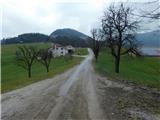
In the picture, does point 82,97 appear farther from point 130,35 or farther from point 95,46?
point 95,46

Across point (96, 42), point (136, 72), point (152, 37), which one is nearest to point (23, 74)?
point (96, 42)

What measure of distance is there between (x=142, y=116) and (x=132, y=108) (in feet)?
4.38

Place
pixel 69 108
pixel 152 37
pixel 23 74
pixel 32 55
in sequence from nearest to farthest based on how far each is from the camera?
pixel 69 108 → pixel 152 37 → pixel 32 55 → pixel 23 74

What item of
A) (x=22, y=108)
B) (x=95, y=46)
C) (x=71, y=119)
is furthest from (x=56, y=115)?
(x=95, y=46)

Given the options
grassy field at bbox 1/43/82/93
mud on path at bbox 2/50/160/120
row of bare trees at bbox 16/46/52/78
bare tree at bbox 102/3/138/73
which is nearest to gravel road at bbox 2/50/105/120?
mud on path at bbox 2/50/160/120

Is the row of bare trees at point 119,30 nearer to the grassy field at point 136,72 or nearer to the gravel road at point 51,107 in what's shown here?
the grassy field at point 136,72

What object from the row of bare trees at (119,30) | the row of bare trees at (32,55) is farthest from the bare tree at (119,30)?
the row of bare trees at (32,55)

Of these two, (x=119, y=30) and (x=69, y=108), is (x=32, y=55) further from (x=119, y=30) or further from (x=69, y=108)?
(x=69, y=108)

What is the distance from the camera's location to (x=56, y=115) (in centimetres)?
977

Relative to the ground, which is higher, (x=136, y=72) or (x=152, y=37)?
(x=152, y=37)

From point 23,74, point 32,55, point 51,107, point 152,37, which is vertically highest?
point 152,37

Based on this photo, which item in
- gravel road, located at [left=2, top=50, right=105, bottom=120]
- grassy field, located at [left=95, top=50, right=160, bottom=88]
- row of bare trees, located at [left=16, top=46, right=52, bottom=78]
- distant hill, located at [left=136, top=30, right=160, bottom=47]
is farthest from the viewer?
row of bare trees, located at [left=16, top=46, right=52, bottom=78]

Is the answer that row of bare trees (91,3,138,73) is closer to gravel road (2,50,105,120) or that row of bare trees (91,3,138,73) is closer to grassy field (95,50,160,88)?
grassy field (95,50,160,88)

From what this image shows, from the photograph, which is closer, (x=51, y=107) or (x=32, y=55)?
(x=51, y=107)
